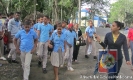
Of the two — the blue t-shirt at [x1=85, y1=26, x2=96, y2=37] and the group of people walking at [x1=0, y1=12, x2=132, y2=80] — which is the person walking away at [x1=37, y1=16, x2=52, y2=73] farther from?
the blue t-shirt at [x1=85, y1=26, x2=96, y2=37]

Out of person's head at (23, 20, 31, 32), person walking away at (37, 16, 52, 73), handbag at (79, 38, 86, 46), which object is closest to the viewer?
person's head at (23, 20, 31, 32)

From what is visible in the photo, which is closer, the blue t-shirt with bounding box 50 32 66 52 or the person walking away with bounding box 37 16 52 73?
the blue t-shirt with bounding box 50 32 66 52

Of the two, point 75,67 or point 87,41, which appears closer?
point 75,67

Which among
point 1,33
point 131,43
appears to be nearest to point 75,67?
point 131,43

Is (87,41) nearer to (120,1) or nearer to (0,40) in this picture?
(0,40)

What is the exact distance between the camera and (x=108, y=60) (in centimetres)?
524

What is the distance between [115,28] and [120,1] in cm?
7464

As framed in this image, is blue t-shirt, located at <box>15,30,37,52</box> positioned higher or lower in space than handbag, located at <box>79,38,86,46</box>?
higher

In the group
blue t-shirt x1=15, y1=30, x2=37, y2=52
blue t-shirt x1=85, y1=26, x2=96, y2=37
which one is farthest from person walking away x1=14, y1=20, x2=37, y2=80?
blue t-shirt x1=85, y1=26, x2=96, y2=37

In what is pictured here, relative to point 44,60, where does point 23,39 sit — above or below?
above

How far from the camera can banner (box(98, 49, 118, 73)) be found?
5.23 m

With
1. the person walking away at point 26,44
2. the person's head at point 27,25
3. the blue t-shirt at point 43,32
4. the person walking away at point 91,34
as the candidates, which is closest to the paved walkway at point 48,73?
the person walking away at point 26,44

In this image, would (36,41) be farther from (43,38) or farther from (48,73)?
(48,73)

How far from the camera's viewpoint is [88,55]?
450 inches
